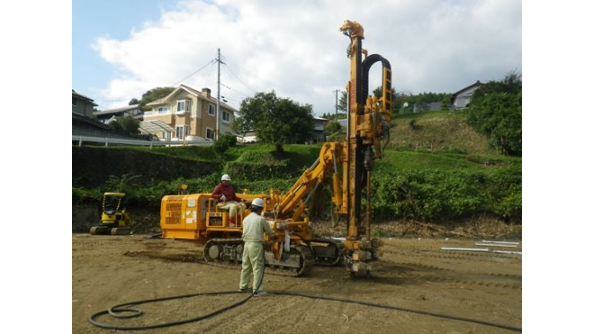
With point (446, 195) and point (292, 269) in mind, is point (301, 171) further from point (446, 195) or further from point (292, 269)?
point (292, 269)

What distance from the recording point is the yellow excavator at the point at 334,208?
7906mm

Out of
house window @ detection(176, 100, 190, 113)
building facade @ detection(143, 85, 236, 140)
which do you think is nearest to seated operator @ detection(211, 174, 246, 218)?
building facade @ detection(143, 85, 236, 140)

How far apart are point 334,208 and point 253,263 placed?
3038 millimetres

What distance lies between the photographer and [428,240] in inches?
623

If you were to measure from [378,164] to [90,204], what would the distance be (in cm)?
1735

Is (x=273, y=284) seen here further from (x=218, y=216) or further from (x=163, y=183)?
(x=163, y=183)

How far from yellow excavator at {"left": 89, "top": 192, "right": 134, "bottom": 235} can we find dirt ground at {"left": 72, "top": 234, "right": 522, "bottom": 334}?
5662 millimetres

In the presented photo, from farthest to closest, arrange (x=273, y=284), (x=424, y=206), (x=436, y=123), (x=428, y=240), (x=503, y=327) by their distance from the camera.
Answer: (x=436, y=123) → (x=424, y=206) → (x=428, y=240) → (x=273, y=284) → (x=503, y=327)

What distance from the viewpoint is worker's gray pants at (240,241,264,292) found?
22.1 ft

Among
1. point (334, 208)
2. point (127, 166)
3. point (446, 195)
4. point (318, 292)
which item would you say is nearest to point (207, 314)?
point (318, 292)

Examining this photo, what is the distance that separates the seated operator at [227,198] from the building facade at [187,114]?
31224mm

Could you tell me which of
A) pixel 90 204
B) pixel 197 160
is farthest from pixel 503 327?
pixel 197 160

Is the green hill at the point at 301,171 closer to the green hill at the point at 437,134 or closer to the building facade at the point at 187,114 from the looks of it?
the green hill at the point at 437,134

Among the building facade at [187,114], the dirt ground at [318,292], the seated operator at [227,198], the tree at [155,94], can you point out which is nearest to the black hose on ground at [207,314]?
the dirt ground at [318,292]
